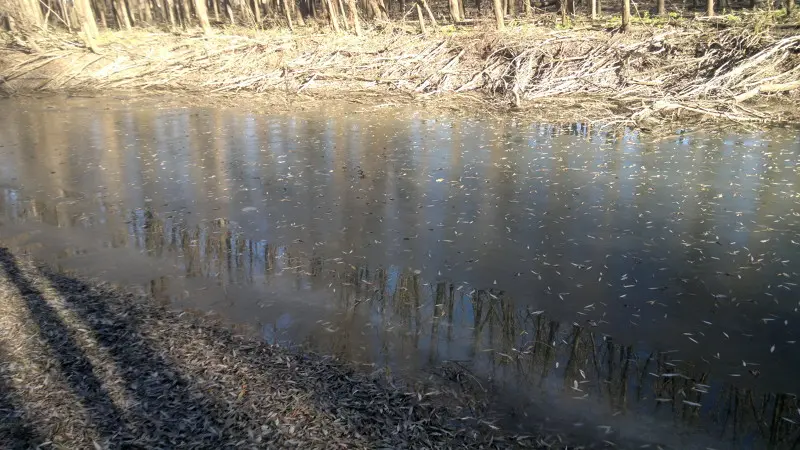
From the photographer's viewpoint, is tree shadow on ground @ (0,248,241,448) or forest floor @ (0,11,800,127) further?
forest floor @ (0,11,800,127)

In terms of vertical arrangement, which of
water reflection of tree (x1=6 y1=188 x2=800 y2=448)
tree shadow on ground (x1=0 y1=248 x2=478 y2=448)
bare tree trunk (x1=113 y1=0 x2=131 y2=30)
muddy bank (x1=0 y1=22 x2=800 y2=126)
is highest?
bare tree trunk (x1=113 y1=0 x2=131 y2=30)

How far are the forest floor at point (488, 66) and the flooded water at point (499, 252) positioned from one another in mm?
3716

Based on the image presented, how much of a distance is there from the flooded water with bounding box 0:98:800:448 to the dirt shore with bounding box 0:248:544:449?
1.50 feet

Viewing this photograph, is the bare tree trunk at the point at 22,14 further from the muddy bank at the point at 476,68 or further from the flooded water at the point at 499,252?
the flooded water at the point at 499,252

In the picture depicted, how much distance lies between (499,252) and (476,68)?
14594 millimetres

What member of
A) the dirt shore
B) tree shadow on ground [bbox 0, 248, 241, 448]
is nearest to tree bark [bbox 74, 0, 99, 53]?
tree shadow on ground [bbox 0, 248, 241, 448]

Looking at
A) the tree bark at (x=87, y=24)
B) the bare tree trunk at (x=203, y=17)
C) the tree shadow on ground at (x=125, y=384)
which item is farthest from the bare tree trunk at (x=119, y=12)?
the tree shadow on ground at (x=125, y=384)

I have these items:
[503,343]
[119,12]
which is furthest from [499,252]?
[119,12]

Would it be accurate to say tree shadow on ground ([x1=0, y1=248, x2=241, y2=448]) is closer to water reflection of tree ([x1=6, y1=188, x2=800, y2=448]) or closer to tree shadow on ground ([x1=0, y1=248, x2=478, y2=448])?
tree shadow on ground ([x1=0, y1=248, x2=478, y2=448])

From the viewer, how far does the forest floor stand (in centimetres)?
1642

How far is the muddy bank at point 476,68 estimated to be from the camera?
1641 centimetres

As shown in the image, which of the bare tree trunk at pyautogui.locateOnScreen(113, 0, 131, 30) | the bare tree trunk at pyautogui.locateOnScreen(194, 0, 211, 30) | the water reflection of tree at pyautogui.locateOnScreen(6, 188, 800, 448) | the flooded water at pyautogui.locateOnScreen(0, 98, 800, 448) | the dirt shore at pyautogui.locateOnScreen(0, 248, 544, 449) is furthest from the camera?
the bare tree trunk at pyautogui.locateOnScreen(113, 0, 131, 30)

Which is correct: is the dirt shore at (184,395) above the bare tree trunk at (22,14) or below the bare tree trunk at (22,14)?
below

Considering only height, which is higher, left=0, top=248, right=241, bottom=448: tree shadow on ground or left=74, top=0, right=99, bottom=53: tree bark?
left=74, top=0, right=99, bottom=53: tree bark
